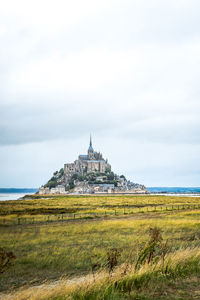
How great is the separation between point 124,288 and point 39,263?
294 inches

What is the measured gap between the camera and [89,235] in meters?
20.7

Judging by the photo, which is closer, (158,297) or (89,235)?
(158,297)

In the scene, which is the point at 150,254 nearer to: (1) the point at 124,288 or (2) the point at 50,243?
(1) the point at 124,288

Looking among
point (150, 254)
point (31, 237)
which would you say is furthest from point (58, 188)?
point (150, 254)

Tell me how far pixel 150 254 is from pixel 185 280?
1.39 m

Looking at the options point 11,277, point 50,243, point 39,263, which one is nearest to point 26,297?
point 11,277

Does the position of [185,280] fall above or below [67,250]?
above

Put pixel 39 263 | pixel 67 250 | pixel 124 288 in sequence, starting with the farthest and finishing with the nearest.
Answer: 1. pixel 67 250
2. pixel 39 263
3. pixel 124 288

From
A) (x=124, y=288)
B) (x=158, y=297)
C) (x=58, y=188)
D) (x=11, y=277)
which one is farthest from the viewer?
(x=58, y=188)

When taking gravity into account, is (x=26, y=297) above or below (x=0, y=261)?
below

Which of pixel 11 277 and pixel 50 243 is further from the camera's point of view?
pixel 50 243

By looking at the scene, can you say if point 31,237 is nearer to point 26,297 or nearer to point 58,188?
point 26,297

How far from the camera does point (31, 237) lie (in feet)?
66.9

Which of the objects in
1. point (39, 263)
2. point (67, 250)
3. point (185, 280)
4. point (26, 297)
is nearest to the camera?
point (26, 297)
